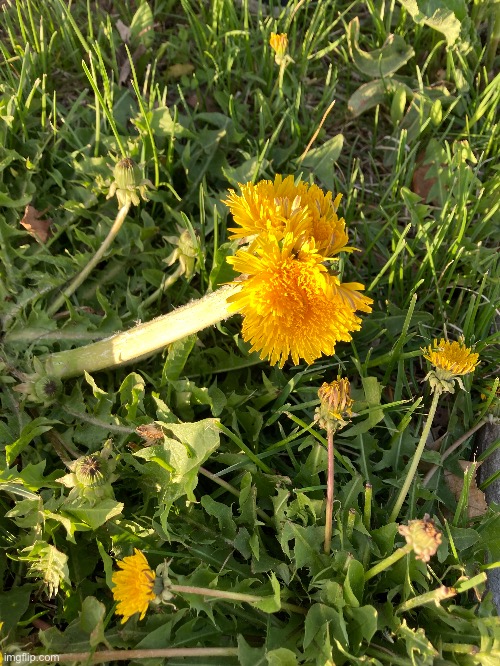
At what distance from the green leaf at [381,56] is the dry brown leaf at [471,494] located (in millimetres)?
1613

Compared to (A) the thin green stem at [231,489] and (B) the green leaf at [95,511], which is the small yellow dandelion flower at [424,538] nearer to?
(A) the thin green stem at [231,489]

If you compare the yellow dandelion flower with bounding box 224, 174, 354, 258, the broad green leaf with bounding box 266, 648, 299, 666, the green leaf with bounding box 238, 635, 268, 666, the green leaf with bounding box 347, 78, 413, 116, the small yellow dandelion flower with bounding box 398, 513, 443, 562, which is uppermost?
the green leaf with bounding box 347, 78, 413, 116

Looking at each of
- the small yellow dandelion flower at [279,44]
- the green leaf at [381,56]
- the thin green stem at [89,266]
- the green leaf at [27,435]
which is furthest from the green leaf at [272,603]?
the green leaf at [381,56]

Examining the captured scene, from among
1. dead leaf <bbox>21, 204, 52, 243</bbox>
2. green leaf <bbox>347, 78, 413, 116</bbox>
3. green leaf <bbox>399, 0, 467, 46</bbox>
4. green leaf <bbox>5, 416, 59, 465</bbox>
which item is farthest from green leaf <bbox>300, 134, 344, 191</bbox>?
green leaf <bbox>5, 416, 59, 465</bbox>

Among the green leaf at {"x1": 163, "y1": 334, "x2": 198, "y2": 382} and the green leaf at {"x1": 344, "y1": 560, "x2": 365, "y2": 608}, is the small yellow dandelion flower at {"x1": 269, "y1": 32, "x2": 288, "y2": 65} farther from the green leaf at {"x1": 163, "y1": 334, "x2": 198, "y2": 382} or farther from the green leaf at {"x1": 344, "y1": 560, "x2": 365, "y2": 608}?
the green leaf at {"x1": 344, "y1": 560, "x2": 365, "y2": 608}

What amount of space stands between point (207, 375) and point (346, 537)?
74 cm

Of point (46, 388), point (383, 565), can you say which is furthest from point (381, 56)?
point (383, 565)

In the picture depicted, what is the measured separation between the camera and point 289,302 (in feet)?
4.83

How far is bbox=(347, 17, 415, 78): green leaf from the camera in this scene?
7.91ft

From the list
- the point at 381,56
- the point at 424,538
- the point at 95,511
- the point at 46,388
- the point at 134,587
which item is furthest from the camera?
the point at 381,56

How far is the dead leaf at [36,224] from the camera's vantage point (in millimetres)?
2090

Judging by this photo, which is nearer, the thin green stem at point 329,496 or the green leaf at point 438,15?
the thin green stem at point 329,496

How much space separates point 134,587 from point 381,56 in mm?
2188

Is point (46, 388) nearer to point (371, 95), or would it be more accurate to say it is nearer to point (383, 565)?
point (383, 565)
